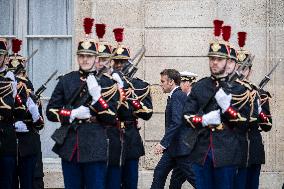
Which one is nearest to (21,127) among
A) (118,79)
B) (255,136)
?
(118,79)

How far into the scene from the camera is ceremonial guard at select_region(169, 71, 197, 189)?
504 inches

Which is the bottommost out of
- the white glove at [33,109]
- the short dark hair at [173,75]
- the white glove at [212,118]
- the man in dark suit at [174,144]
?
the man in dark suit at [174,144]

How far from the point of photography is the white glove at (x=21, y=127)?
39.0 feet

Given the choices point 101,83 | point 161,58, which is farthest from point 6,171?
point 161,58

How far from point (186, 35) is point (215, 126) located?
4.65 meters

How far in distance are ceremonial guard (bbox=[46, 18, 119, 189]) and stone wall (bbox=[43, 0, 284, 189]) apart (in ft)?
14.0

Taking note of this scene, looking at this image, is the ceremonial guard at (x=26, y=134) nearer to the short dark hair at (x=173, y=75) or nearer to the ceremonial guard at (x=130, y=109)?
the ceremonial guard at (x=130, y=109)

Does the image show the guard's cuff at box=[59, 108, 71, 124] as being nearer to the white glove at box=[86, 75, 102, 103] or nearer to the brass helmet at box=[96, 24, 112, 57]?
the white glove at box=[86, 75, 102, 103]

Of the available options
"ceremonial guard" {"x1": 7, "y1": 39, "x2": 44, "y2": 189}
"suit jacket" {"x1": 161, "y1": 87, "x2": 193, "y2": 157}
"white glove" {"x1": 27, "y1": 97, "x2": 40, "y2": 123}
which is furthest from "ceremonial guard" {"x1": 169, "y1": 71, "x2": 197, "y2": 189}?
"white glove" {"x1": 27, "y1": 97, "x2": 40, "y2": 123}

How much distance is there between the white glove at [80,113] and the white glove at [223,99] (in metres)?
1.34

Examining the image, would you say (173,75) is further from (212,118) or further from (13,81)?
(212,118)

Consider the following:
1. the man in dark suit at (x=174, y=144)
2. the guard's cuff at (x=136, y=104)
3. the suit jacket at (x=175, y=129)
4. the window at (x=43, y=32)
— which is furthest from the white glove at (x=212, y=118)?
the window at (x=43, y=32)

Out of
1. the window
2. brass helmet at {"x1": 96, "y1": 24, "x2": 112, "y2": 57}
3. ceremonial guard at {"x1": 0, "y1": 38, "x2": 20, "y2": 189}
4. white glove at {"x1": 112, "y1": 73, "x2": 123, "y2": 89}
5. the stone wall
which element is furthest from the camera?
the window

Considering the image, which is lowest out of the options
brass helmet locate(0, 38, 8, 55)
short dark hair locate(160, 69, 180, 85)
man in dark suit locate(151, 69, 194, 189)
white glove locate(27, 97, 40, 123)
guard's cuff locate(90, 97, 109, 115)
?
man in dark suit locate(151, 69, 194, 189)
